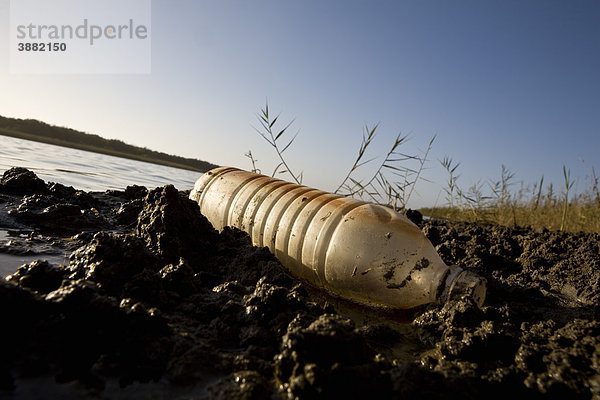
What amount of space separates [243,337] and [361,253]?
86 cm

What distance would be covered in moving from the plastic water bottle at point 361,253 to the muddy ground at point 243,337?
119 mm

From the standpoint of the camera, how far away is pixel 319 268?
6.93 ft

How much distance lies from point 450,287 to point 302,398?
116cm

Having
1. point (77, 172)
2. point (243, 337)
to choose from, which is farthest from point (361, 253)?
point (77, 172)

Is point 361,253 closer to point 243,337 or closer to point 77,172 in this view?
point 243,337

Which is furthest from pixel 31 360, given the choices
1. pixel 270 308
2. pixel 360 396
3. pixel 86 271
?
pixel 360 396

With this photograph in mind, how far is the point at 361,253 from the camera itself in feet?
6.34

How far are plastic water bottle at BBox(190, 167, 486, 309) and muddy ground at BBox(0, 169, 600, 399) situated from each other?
12 cm

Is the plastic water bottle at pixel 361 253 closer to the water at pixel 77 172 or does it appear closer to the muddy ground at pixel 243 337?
the muddy ground at pixel 243 337

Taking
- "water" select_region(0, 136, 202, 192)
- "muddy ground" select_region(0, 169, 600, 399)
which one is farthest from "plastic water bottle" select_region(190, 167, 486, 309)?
"water" select_region(0, 136, 202, 192)

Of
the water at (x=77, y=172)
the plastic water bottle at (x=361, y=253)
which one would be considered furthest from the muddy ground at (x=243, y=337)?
the water at (x=77, y=172)

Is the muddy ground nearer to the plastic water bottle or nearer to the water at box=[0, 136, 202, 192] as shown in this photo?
the plastic water bottle

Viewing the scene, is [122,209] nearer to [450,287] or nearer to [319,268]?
[319,268]

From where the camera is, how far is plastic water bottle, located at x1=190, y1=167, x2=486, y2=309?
1.90 m
